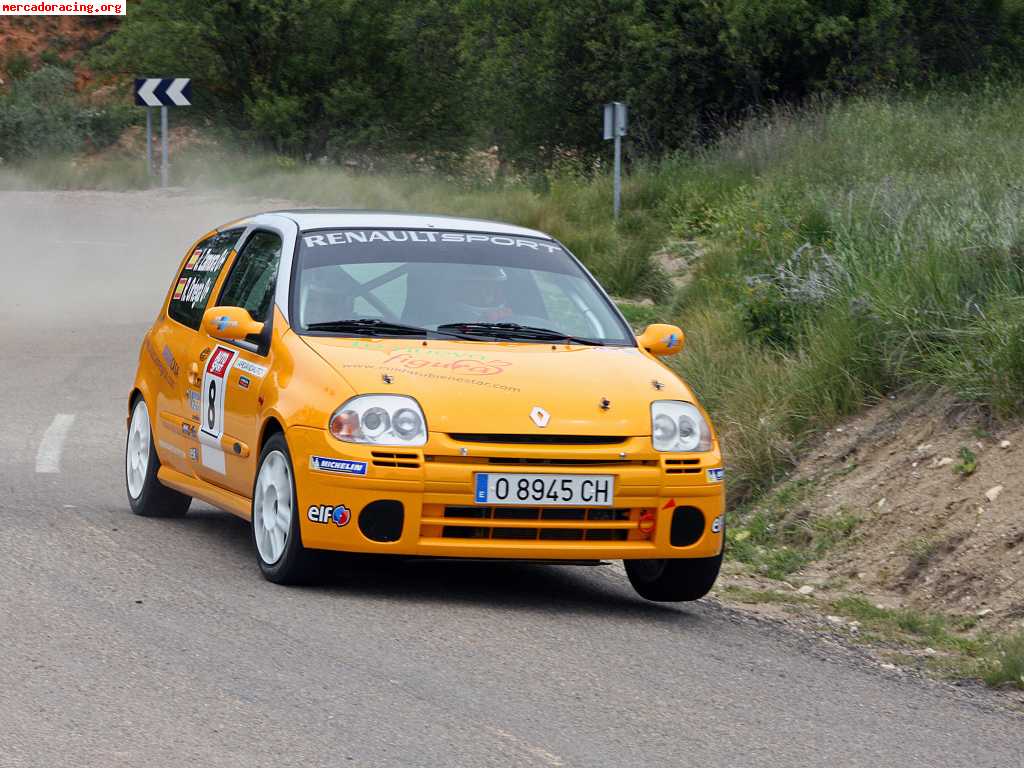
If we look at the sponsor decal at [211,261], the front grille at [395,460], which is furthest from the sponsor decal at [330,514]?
the sponsor decal at [211,261]

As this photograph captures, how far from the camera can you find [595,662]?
6.38 metres

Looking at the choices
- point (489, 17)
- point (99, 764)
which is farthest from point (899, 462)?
point (489, 17)

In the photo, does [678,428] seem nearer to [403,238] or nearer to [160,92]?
[403,238]

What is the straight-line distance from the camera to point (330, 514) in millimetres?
7094

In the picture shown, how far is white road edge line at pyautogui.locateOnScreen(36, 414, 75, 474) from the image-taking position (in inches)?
448

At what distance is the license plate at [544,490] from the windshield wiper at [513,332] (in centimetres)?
106

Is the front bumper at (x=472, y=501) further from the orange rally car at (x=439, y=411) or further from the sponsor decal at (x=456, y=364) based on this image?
the sponsor decal at (x=456, y=364)

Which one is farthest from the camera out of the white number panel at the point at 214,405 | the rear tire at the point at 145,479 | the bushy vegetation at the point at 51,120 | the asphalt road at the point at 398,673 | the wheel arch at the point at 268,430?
the bushy vegetation at the point at 51,120

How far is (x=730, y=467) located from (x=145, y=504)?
11.0ft

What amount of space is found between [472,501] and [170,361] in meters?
2.77

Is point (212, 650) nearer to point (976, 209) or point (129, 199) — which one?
point (976, 209)

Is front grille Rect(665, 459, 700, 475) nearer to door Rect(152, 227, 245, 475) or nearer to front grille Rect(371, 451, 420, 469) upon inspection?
front grille Rect(371, 451, 420, 469)

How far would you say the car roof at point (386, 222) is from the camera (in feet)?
28.2

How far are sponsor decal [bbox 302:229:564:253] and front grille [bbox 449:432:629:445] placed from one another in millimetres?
1673
